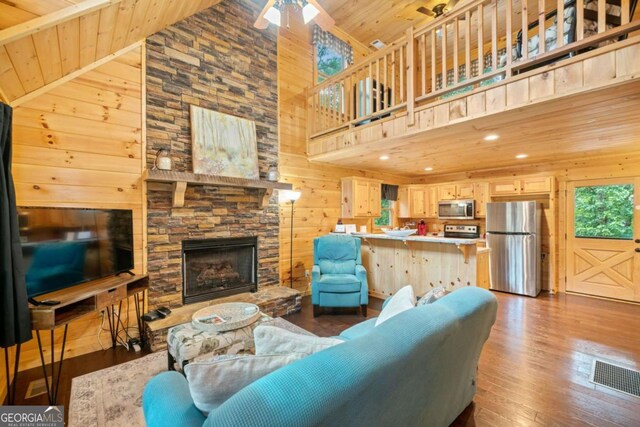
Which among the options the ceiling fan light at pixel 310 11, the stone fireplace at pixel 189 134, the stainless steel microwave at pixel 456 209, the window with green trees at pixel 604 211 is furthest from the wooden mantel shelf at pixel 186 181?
the window with green trees at pixel 604 211

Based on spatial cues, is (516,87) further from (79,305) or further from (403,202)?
(403,202)

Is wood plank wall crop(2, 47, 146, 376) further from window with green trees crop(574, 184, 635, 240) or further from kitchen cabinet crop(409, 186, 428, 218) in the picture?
window with green trees crop(574, 184, 635, 240)

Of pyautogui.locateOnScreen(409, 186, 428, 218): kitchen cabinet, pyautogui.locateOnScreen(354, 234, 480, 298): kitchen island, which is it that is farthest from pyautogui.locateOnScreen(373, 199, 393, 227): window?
pyautogui.locateOnScreen(354, 234, 480, 298): kitchen island

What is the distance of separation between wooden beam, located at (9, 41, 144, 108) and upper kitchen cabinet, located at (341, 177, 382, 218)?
347cm

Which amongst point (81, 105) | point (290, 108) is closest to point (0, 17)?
point (81, 105)

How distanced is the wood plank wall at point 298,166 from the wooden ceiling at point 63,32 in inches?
65.7

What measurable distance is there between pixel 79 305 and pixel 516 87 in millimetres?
3966

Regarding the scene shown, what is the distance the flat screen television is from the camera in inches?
76.7

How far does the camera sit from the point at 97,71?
2.79 metres

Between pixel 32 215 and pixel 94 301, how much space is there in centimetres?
74

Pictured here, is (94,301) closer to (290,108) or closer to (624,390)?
(290,108)

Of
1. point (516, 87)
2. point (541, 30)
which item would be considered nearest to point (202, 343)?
point (516, 87)

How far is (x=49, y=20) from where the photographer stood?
1.64 meters

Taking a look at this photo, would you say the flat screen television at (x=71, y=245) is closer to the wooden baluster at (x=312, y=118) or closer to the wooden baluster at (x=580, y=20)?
the wooden baluster at (x=312, y=118)
